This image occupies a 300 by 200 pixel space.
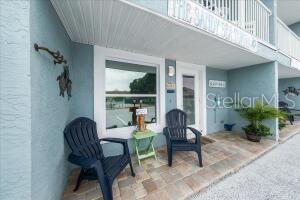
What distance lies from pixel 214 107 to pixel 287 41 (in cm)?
306

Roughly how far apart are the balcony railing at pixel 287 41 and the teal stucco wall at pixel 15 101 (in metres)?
5.39

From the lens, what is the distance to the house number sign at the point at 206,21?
1.63 m

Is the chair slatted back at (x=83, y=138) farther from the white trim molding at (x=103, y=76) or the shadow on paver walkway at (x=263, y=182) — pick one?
the shadow on paver walkway at (x=263, y=182)

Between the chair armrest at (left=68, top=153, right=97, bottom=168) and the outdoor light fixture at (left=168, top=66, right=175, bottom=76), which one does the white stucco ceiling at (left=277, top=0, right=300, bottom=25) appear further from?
the chair armrest at (left=68, top=153, right=97, bottom=168)

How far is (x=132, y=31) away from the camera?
1.90 meters

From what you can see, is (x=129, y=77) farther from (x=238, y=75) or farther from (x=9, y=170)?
(x=238, y=75)

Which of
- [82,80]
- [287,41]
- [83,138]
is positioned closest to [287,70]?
[287,41]

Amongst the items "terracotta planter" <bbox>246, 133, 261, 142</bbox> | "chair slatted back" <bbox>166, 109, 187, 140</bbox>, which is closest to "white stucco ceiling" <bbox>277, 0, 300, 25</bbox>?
"terracotta planter" <bbox>246, 133, 261, 142</bbox>

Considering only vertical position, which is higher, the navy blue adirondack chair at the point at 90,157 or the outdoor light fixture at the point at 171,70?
the outdoor light fixture at the point at 171,70

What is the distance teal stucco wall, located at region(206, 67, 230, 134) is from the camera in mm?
4109

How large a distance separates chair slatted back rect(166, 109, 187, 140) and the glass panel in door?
28.6 inches

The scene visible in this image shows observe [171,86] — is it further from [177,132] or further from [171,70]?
[177,132]

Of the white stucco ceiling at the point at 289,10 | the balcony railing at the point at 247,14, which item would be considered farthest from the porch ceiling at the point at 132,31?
the white stucco ceiling at the point at 289,10

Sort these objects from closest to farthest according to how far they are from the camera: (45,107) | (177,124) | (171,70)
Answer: (45,107) → (177,124) → (171,70)
